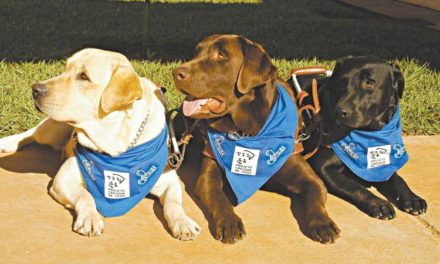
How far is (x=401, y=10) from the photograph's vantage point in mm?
13250

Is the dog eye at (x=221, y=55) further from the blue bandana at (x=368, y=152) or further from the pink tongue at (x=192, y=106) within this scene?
the blue bandana at (x=368, y=152)

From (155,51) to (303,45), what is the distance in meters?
2.07

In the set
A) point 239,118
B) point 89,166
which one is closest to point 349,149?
point 239,118

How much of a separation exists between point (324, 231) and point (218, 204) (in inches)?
28.0

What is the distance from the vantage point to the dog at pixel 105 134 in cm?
411

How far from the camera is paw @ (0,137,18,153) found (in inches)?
211

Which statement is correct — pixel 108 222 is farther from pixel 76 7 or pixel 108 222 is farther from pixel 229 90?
pixel 76 7

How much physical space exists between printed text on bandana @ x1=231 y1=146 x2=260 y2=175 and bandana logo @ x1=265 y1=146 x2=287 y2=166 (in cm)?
8

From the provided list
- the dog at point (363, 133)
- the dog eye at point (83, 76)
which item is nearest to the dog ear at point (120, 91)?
the dog eye at point (83, 76)

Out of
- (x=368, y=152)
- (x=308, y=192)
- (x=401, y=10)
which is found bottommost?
(x=401, y=10)

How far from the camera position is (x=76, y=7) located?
453 inches

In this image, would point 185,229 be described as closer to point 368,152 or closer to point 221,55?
point 221,55

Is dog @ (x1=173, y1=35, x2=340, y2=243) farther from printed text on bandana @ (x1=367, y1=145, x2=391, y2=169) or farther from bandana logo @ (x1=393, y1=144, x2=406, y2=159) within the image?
bandana logo @ (x1=393, y1=144, x2=406, y2=159)

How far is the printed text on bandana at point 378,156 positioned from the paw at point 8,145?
2.78 meters
